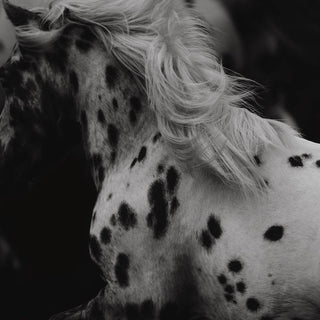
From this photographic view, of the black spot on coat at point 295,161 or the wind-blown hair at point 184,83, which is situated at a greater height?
the wind-blown hair at point 184,83

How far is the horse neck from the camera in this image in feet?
6.17

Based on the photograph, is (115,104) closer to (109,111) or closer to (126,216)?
(109,111)

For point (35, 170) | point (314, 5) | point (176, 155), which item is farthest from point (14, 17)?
point (314, 5)

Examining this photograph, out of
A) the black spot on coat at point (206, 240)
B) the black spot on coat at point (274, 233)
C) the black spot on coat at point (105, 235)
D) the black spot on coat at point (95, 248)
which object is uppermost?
the black spot on coat at point (274, 233)

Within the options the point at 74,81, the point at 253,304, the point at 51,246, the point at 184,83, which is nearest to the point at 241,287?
the point at 253,304

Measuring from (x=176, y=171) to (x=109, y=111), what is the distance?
0.33 metres

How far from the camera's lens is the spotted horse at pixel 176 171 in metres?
1.63

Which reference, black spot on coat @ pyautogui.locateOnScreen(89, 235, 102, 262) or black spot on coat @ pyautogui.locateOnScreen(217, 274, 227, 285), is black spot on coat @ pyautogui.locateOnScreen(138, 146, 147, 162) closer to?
black spot on coat @ pyautogui.locateOnScreen(89, 235, 102, 262)

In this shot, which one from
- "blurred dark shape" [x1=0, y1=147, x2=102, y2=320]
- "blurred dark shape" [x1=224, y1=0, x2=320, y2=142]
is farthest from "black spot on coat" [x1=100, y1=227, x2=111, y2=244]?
"blurred dark shape" [x1=224, y1=0, x2=320, y2=142]

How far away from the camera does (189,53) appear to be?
1801mm

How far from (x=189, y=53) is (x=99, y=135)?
1.30 ft

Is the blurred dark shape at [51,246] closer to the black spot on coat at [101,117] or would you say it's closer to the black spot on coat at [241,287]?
the black spot on coat at [101,117]

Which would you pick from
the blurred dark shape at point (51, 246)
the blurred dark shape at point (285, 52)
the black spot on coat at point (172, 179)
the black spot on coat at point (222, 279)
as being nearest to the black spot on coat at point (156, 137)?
the black spot on coat at point (172, 179)

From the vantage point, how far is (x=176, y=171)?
175cm
